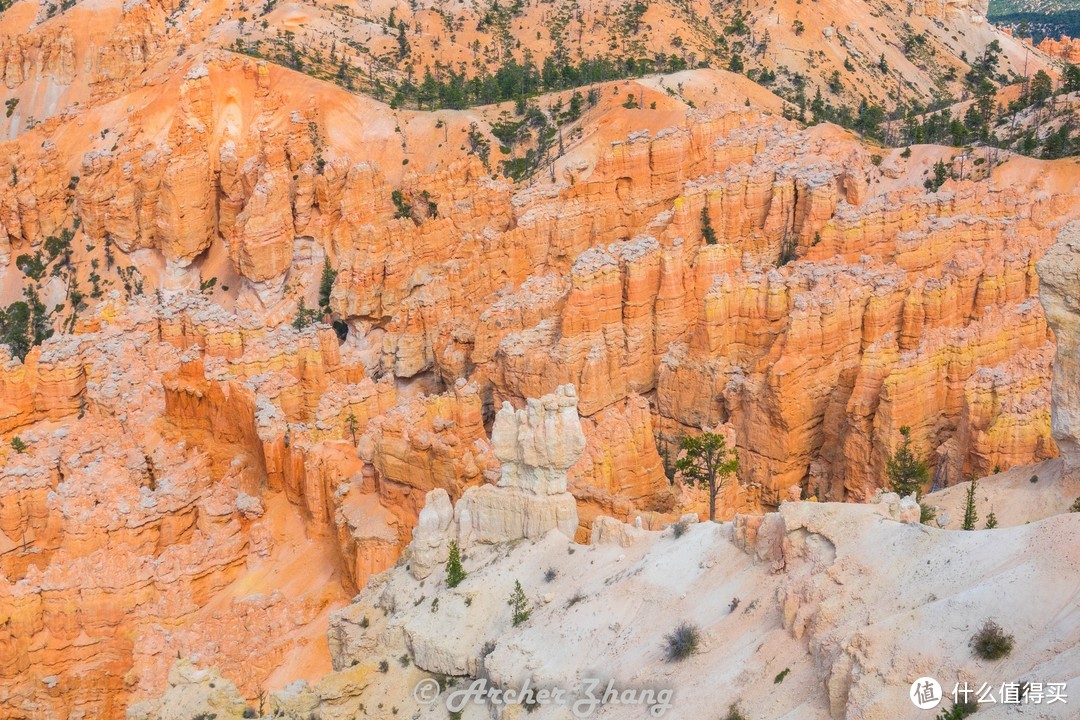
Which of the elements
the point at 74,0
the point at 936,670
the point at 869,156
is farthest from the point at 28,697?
the point at 74,0

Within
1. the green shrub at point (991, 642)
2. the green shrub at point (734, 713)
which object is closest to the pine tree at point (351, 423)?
the green shrub at point (734, 713)

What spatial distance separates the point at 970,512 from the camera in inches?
967

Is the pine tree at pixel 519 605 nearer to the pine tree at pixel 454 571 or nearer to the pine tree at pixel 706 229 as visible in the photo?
the pine tree at pixel 454 571

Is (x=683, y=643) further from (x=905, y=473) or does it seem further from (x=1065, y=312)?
(x=905, y=473)

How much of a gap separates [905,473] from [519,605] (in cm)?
1612

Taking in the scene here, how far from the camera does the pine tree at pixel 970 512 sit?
79.0 ft

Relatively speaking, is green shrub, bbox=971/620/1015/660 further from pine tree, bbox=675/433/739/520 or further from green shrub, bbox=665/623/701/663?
pine tree, bbox=675/433/739/520

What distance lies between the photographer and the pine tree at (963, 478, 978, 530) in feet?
79.0

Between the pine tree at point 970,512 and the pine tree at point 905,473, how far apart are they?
8157 mm

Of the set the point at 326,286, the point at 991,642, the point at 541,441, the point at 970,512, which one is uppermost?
the point at 991,642

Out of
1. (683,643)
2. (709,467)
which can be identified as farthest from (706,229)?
(683,643)

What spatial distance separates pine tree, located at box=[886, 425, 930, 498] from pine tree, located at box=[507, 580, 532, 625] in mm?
14290

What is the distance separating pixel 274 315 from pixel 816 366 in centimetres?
3546

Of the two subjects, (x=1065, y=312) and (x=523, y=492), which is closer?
(x=1065, y=312)
